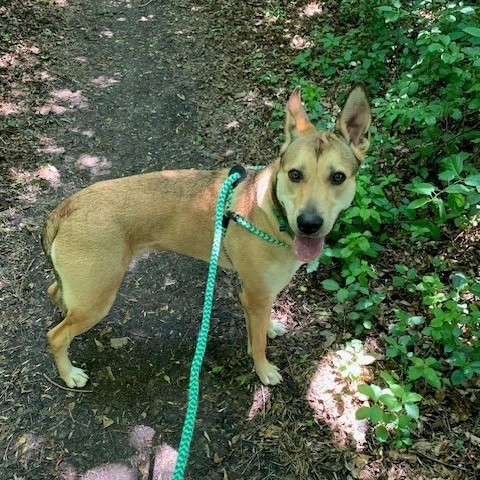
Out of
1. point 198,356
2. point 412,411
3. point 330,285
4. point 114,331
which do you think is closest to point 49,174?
point 114,331

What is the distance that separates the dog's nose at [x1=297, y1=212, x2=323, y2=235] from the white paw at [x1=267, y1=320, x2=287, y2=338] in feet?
5.65

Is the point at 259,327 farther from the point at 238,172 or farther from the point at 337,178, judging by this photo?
the point at 337,178

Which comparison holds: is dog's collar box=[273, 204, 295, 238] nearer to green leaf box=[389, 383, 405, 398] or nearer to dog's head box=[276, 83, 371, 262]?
dog's head box=[276, 83, 371, 262]

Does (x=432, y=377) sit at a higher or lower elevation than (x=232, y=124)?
higher

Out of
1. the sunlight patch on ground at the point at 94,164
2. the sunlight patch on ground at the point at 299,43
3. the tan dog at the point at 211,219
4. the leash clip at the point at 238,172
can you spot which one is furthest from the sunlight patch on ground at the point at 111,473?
the sunlight patch on ground at the point at 299,43

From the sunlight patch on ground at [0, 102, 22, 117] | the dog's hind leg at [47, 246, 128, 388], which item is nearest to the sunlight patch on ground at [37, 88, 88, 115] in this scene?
the sunlight patch on ground at [0, 102, 22, 117]

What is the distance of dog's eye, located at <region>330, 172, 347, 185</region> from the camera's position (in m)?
3.23

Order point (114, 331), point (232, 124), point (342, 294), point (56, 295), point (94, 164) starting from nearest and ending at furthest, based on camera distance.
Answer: point (56, 295) < point (342, 294) < point (114, 331) < point (94, 164) < point (232, 124)

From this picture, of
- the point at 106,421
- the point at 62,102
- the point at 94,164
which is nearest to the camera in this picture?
the point at 106,421

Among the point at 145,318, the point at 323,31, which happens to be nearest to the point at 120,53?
the point at 323,31

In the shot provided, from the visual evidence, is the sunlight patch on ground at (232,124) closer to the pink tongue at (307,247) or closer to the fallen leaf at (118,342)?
the fallen leaf at (118,342)

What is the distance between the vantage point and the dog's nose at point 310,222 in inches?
121

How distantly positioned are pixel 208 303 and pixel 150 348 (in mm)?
1844

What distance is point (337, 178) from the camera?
325 centimetres
